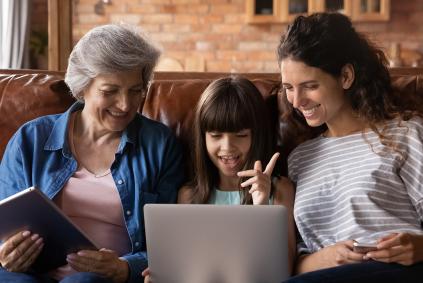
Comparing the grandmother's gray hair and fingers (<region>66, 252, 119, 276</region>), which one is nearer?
fingers (<region>66, 252, 119, 276</region>)

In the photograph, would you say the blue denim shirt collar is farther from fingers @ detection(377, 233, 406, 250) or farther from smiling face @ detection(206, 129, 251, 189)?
fingers @ detection(377, 233, 406, 250)

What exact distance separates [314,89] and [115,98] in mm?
540

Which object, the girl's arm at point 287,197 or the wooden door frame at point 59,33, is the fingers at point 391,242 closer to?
the girl's arm at point 287,197

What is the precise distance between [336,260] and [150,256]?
444 millimetres

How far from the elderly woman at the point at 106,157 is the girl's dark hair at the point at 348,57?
0.42 metres

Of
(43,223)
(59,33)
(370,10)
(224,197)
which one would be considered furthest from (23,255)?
(370,10)

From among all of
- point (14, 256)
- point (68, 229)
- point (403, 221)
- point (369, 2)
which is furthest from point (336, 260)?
point (369, 2)

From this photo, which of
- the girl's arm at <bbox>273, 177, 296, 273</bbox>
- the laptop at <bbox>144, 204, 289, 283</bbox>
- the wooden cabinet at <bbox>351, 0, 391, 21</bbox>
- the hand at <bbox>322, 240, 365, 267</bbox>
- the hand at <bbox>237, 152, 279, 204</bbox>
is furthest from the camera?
the wooden cabinet at <bbox>351, 0, 391, 21</bbox>

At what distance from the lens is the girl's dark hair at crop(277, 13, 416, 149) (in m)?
1.74

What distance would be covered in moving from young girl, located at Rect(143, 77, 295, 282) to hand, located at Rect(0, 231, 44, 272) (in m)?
0.45

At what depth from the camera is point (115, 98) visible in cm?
184

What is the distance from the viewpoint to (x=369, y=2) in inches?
222

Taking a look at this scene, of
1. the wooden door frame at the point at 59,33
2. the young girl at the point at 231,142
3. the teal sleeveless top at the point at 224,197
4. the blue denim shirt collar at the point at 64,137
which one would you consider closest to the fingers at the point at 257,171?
the young girl at the point at 231,142

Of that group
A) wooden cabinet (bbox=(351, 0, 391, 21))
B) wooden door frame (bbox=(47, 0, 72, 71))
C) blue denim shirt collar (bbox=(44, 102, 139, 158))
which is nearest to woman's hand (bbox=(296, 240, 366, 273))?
blue denim shirt collar (bbox=(44, 102, 139, 158))
